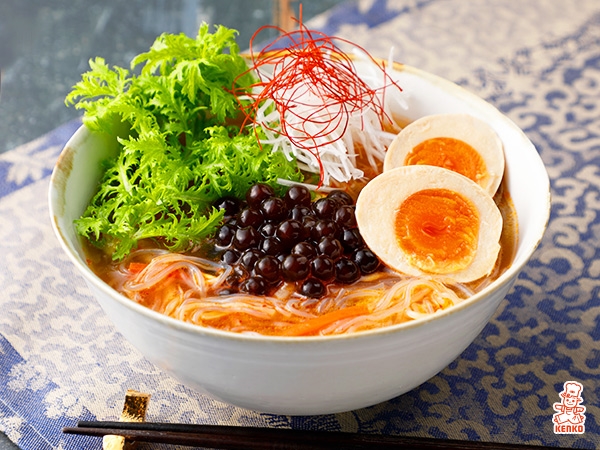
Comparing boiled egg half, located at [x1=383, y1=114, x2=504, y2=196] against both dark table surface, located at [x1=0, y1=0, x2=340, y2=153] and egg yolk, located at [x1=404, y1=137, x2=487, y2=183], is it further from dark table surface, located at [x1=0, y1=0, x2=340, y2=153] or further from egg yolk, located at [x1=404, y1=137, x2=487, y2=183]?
dark table surface, located at [x1=0, y1=0, x2=340, y2=153]

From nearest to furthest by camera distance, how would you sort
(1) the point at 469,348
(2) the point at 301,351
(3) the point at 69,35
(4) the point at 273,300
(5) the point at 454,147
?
(2) the point at 301,351, (4) the point at 273,300, (1) the point at 469,348, (5) the point at 454,147, (3) the point at 69,35

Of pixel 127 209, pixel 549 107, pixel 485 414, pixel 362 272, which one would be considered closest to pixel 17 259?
pixel 127 209

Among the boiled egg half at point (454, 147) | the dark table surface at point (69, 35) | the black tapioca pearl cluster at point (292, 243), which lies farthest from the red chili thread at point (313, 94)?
the dark table surface at point (69, 35)

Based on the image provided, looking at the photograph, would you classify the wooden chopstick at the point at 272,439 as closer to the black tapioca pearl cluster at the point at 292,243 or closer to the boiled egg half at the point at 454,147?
the black tapioca pearl cluster at the point at 292,243

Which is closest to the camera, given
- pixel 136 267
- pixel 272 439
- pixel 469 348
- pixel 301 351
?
pixel 301 351

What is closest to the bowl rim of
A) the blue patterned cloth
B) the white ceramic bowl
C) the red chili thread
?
the white ceramic bowl

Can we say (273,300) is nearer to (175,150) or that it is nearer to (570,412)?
(175,150)

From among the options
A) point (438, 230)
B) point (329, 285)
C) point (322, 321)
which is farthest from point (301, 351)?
point (438, 230)

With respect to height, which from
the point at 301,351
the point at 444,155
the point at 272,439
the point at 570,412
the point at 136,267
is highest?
the point at 301,351
